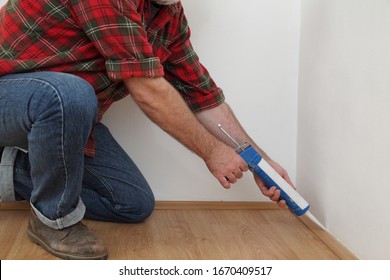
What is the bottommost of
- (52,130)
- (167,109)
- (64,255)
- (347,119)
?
(64,255)

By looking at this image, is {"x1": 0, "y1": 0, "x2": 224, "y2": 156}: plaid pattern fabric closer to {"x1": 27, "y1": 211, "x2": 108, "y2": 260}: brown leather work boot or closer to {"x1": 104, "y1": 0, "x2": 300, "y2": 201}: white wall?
{"x1": 104, "y1": 0, "x2": 300, "y2": 201}: white wall

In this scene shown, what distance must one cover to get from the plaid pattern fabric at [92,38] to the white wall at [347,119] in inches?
15.2

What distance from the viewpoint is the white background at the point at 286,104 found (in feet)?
3.84

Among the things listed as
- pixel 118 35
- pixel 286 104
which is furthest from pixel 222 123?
pixel 118 35

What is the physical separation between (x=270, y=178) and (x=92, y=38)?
553 mm

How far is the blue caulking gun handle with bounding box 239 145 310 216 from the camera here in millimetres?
1229

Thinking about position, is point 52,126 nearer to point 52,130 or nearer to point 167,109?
point 52,130

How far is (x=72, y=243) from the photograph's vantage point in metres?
1.08

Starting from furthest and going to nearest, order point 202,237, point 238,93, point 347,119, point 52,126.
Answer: point 238,93 → point 202,237 → point 347,119 → point 52,126

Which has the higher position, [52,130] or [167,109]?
[167,109]

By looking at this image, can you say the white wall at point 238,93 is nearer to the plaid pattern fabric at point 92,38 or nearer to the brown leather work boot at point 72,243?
the plaid pattern fabric at point 92,38

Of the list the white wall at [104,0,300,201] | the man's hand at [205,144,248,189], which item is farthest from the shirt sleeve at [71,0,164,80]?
the white wall at [104,0,300,201]

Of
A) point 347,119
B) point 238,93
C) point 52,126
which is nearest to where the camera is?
point 52,126
